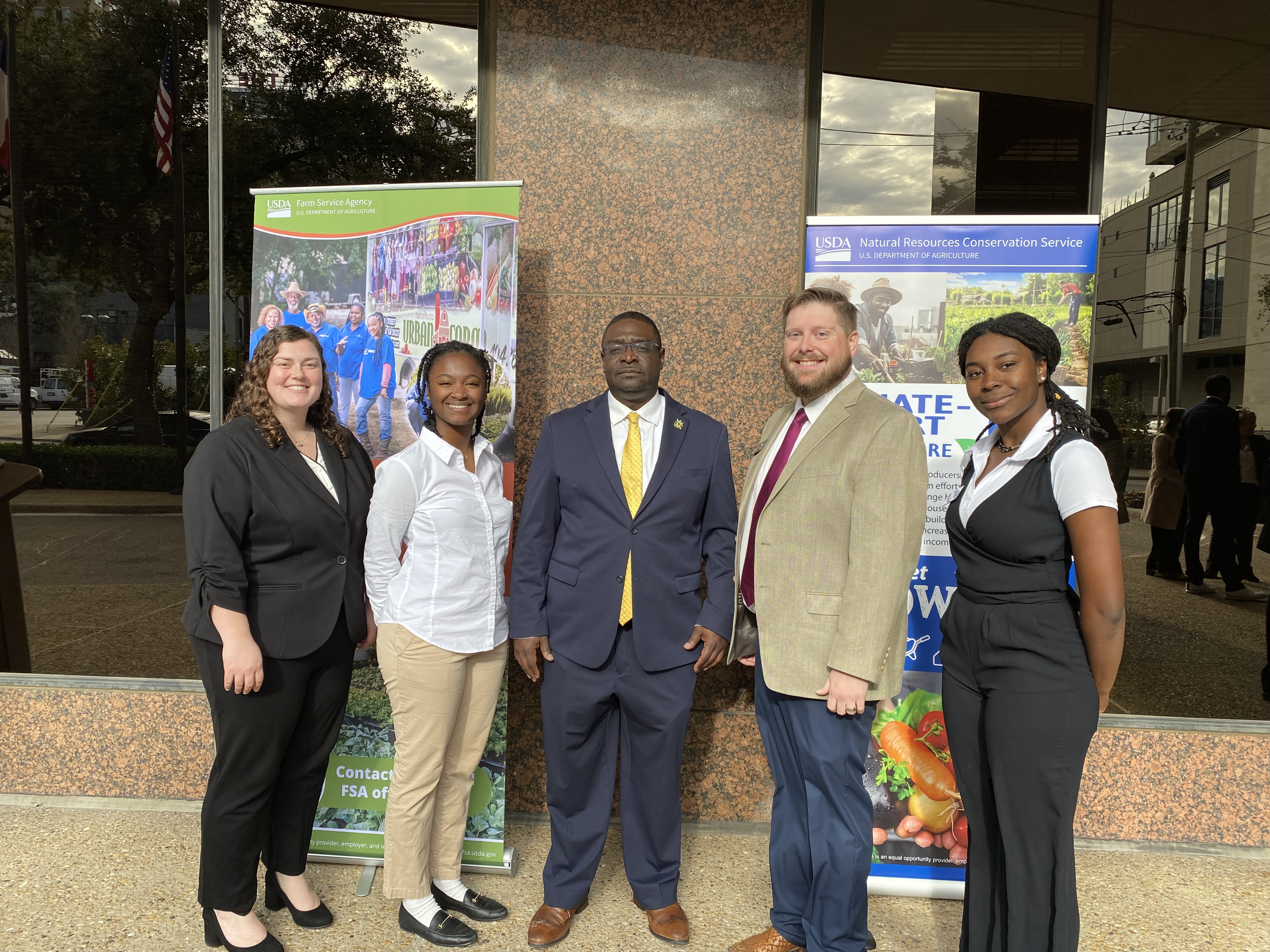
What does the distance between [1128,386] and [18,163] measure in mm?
→ 5291

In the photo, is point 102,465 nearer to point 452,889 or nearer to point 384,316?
point 384,316

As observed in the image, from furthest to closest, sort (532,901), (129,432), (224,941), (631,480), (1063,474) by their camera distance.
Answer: (129,432) < (532,901) < (631,480) < (224,941) < (1063,474)

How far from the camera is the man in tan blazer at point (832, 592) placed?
2303 millimetres

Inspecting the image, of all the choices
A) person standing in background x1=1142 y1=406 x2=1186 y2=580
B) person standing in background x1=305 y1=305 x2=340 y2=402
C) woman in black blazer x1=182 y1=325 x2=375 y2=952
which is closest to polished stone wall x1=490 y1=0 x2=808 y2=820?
person standing in background x1=305 y1=305 x2=340 y2=402

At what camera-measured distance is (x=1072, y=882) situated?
2.10 meters

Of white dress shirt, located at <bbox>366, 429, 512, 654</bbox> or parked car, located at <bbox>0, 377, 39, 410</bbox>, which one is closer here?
white dress shirt, located at <bbox>366, 429, 512, 654</bbox>

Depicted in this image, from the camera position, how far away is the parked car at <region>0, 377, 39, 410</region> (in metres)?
3.98

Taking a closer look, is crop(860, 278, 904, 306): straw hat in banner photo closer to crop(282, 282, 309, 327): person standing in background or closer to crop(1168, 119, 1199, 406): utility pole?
crop(1168, 119, 1199, 406): utility pole

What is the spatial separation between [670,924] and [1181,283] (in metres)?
3.50

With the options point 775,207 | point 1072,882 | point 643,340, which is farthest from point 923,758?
point 775,207

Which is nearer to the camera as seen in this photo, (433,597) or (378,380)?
(433,597)

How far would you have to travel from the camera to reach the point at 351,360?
3.17m

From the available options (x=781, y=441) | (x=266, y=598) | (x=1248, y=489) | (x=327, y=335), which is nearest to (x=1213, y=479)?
(x=1248, y=489)

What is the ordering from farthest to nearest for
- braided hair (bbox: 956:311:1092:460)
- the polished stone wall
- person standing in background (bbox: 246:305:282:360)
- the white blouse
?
the polished stone wall → person standing in background (bbox: 246:305:282:360) → braided hair (bbox: 956:311:1092:460) → the white blouse
